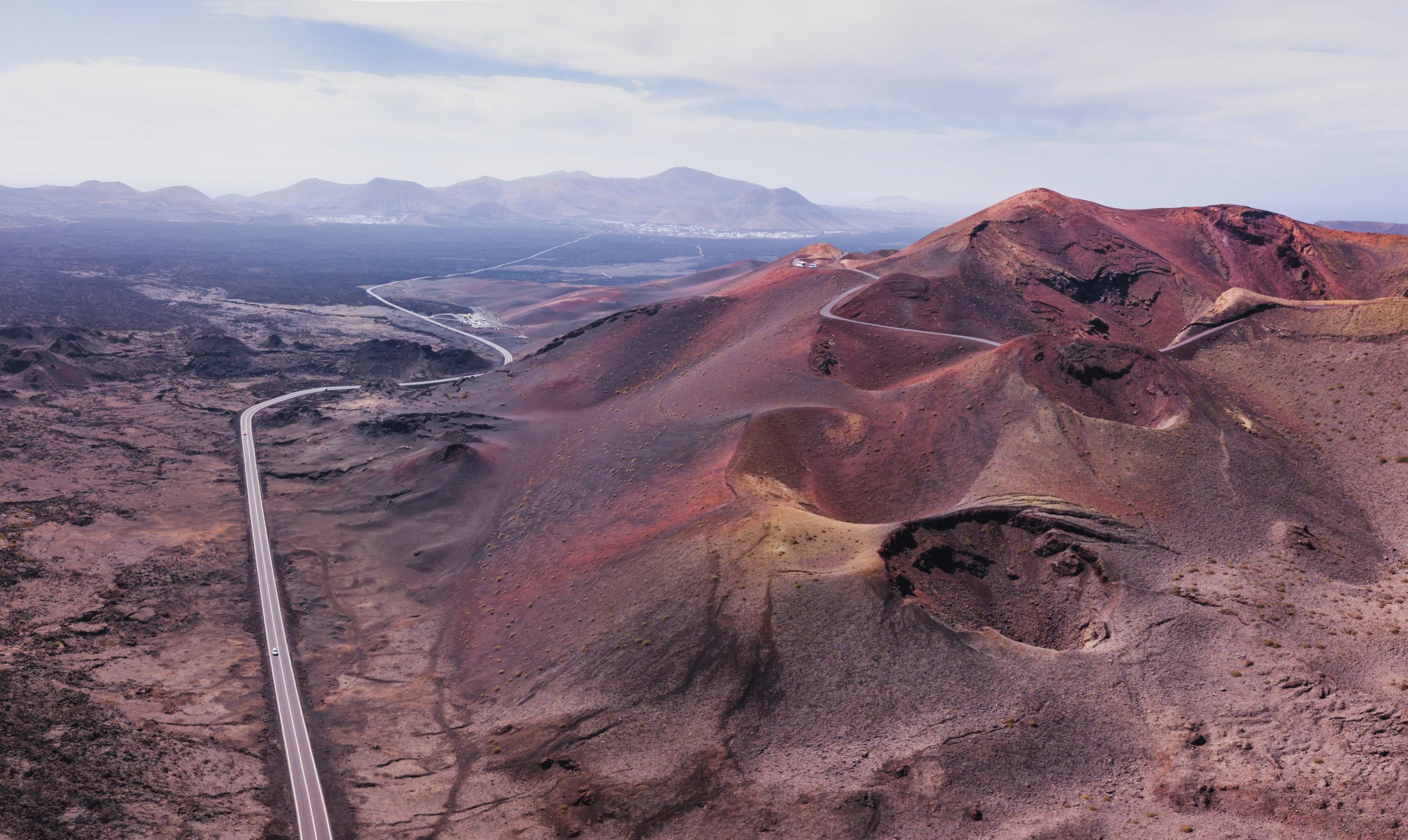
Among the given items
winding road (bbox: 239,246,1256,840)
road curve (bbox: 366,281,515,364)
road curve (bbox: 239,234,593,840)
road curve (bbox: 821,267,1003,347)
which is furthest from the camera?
road curve (bbox: 366,281,515,364)

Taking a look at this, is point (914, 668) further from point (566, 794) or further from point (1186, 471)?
point (1186, 471)

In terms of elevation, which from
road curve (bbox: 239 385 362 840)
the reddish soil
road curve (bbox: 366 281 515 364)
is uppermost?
road curve (bbox: 366 281 515 364)

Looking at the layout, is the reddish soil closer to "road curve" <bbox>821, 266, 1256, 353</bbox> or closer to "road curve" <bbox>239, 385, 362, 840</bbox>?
"road curve" <bbox>239, 385, 362, 840</bbox>

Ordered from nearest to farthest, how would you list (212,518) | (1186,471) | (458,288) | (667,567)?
(667,567), (1186,471), (212,518), (458,288)

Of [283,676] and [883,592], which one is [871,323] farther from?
[283,676]

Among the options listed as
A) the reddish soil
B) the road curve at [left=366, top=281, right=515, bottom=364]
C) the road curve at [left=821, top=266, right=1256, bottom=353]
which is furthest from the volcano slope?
the road curve at [left=366, top=281, right=515, bottom=364]

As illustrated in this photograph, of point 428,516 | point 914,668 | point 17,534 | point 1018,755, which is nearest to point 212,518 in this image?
point 17,534

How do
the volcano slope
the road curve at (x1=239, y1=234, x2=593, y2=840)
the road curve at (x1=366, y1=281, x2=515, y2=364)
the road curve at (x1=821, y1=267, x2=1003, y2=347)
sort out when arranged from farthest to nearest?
the road curve at (x1=366, y1=281, x2=515, y2=364)
the road curve at (x1=821, y1=267, x2=1003, y2=347)
the road curve at (x1=239, y1=234, x2=593, y2=840)
the volcano slope
